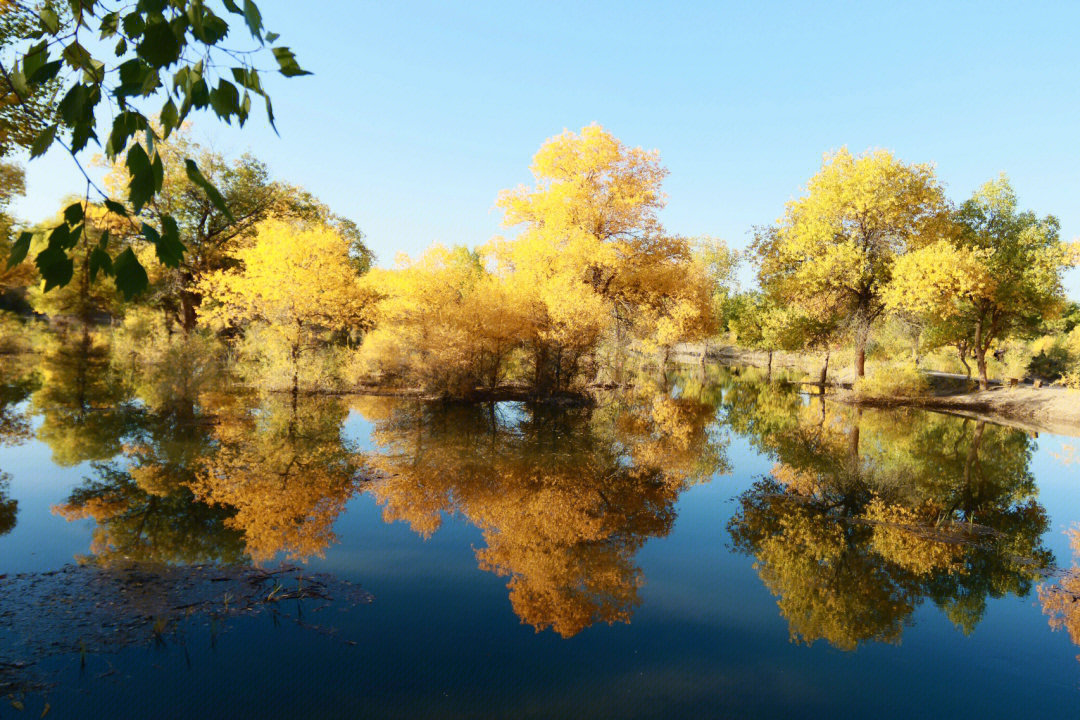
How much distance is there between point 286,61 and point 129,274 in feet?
2.52

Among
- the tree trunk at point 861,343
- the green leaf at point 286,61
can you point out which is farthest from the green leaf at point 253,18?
the tree trunk at point 861,343

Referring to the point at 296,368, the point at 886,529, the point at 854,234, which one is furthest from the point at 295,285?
the point at 854,234

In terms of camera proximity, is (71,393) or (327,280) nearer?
(71,393)

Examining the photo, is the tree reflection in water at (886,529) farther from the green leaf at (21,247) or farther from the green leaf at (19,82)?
the green leaf at (19,82)

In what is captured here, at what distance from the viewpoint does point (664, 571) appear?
7.27m

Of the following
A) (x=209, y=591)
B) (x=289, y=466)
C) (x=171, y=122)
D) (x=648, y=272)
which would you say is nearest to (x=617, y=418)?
(x=648, y=272)

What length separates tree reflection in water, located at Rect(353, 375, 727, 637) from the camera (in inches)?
263

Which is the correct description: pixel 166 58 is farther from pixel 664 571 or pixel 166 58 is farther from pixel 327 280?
pixel 327 280

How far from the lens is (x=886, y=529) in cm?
876

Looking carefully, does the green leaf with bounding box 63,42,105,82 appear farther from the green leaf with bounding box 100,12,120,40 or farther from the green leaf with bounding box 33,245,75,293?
the green leaf with bounding box 33,245,75,293

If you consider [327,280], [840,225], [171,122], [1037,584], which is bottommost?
[1037,584]

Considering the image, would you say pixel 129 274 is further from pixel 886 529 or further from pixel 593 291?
pixel 593 291

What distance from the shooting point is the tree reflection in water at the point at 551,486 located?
21.9 ft

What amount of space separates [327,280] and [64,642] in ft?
53.2
